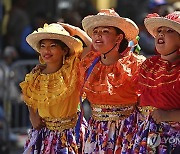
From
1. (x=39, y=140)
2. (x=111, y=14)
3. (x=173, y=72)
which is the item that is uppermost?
(x=111, y=14)

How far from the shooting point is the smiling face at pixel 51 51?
300 inches

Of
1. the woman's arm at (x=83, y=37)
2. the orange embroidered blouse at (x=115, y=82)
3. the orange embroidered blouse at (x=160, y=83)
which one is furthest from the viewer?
the woman's arm at (x=83, y=37)

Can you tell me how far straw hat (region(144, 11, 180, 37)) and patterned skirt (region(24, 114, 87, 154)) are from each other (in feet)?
4.34

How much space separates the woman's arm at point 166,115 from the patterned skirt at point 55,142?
1175 mm

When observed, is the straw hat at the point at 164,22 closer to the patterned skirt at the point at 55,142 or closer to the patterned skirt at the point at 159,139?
the patterned skirt at the point at 159,139

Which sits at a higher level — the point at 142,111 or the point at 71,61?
the point at 71,61

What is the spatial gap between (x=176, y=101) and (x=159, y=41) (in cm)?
52

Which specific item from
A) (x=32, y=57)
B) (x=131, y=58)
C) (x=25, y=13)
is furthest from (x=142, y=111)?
(x=25, y=13)

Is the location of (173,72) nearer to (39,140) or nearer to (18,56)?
(39,140)

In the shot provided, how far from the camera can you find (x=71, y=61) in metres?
7.66

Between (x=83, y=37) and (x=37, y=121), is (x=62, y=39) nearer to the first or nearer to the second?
(x=83, y=37)

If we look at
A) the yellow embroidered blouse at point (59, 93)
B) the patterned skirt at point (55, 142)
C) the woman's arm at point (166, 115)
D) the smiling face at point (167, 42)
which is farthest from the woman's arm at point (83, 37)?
the woman's arm at point (166, 115)

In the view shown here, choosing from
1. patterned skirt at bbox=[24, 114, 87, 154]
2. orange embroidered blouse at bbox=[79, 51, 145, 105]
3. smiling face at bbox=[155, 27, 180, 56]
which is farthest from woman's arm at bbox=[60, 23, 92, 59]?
smiling face at bbox=[155, 27, 180, 56]

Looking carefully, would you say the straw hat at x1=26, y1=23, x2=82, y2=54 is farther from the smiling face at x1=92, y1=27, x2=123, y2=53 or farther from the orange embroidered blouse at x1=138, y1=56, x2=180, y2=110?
the orange embroidered blouse at x1=138, y1=56, x2=180, y2=110
